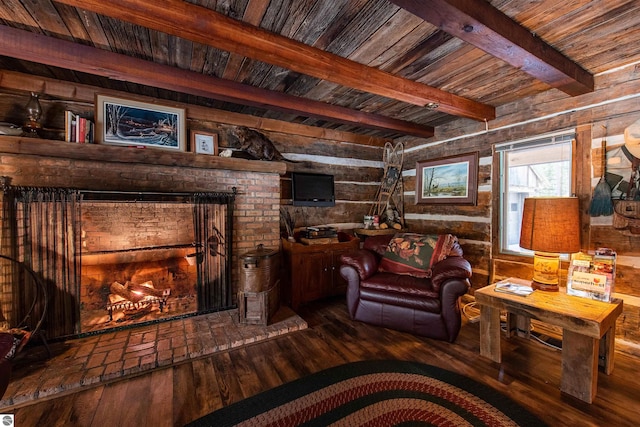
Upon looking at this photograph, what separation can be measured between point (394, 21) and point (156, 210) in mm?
2691

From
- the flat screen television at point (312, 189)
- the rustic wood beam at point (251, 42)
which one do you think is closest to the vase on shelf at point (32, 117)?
the rustic wood beam at point (251, 42)

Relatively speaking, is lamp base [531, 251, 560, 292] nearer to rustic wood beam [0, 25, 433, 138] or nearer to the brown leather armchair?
the brown leather armchair

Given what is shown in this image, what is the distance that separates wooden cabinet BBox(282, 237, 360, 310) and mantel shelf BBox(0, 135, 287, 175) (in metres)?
1.10

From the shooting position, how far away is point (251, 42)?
5.63 ft

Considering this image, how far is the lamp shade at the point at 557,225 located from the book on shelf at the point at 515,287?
366 millimetres

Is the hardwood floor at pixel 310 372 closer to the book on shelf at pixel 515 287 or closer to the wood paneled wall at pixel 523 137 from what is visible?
the book on shelf at pixel 515 287

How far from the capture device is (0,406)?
1.64 meters

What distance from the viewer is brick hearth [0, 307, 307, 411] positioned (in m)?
1.82

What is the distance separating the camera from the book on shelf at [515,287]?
7.09 ft

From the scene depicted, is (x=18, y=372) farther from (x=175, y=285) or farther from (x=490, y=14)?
(x=490, y=14)

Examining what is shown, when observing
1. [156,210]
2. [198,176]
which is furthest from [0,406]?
[198,176]

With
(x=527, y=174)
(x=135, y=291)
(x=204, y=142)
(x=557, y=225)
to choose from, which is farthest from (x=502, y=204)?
(x=135, y=291)

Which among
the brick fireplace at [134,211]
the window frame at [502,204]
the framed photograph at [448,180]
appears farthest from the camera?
the framed photograph at [448,180]

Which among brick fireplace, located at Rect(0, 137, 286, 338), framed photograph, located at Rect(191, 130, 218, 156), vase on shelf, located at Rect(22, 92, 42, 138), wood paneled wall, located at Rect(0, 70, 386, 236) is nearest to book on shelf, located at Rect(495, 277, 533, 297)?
wood paneled wall, located at Rect(0, 70, 386, 236)
